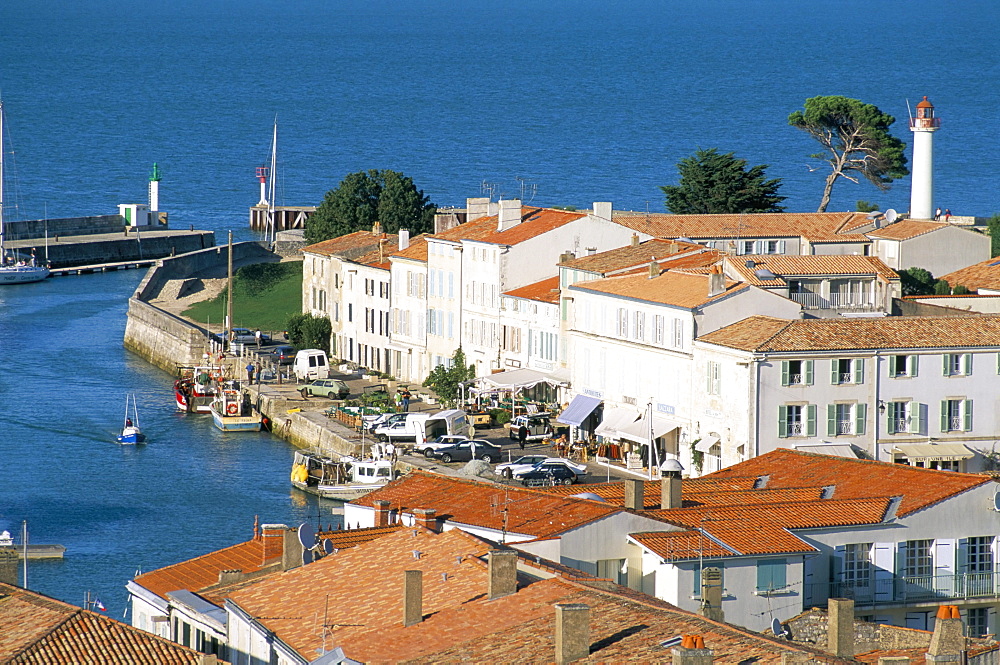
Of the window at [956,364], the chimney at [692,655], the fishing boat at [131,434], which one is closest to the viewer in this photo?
the chimney at [692,655]

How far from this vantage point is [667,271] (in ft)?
169

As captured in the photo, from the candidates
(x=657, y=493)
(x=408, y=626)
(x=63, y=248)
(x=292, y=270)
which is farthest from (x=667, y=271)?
(x=63, y=248)

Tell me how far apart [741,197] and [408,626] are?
55811mm

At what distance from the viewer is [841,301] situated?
51.8 metres

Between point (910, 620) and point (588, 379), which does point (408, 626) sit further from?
point (588, 379)

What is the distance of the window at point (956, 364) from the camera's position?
46.3 meters

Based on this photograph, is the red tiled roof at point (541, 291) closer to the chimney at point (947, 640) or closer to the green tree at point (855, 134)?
the green tree at point (855, 134)

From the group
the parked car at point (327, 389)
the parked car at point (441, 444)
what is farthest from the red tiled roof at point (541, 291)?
the parked car at point (441, 444)

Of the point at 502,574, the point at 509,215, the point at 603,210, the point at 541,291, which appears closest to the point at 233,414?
the point at 541,291

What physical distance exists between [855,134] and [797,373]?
4027 centimetres

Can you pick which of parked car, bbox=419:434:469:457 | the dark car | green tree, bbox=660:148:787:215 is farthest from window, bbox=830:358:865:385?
green tree, bbox=660:148:787:215

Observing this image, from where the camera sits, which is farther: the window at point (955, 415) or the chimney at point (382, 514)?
the window at point (955, 415)

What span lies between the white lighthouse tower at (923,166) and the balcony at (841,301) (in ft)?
74.8

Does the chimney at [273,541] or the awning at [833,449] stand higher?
the awning at [833,449]
